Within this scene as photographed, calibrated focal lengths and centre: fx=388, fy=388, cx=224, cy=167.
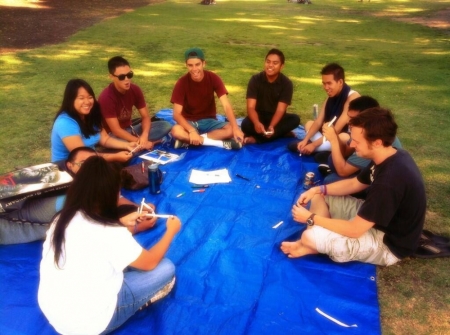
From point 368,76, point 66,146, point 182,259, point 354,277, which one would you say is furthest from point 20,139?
point 368,76

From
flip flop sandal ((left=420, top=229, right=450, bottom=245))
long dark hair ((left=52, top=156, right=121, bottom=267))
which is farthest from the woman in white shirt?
flip flop sandal ((left=420, top=229, right=450, bottom=245))

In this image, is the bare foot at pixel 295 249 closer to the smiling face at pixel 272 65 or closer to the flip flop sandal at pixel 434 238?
the flip flop sandal at pixel 434 238

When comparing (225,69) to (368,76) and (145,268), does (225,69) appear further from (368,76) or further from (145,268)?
(145,268)

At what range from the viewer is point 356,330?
9.66 ft

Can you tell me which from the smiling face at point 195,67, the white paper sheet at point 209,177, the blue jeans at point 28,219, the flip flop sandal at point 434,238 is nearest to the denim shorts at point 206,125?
the smiling face at point 195,67

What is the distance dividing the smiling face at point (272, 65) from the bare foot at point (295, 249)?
3059 millimetres

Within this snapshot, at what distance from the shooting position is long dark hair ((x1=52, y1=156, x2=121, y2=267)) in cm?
228

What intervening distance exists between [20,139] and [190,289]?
4.17 meters

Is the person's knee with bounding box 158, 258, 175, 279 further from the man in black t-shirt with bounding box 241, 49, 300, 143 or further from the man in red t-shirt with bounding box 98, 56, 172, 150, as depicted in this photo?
the man in black t-shirt with bounding box 241, 49, 300, 143

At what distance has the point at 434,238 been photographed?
154 inches

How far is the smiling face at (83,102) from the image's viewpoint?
4.27m

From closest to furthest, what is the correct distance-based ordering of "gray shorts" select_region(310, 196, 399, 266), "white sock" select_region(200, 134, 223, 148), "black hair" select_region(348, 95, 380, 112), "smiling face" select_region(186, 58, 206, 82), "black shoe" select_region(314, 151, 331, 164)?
"gray shorts" select_region(310, 196, 399, 266) → "black hair" select_region(348, 95, 380, 112) → "black shoe" select_region(314, 151, 331, 164) → "smiling face" select_region(186, 58, 206, 82) → "white sock" select_region(200, 134, 223, 148)

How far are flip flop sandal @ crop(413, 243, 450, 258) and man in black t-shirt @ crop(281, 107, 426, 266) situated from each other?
259 mm

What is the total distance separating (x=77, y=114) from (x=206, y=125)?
2247 mm
